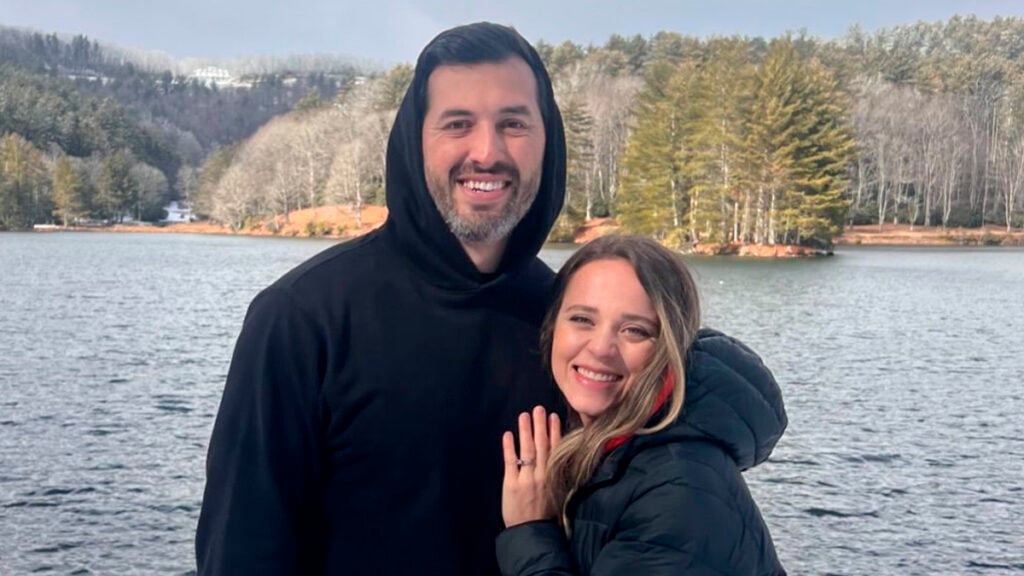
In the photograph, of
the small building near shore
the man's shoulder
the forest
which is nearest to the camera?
the man's shoulder

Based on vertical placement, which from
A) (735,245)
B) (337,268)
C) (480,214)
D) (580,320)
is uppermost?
(480,214)

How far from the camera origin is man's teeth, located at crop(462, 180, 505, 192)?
99.2 inches

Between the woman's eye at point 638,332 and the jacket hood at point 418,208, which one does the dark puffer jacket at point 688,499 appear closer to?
the woman's eye at point 638,332

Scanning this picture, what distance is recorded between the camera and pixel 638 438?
222 cm

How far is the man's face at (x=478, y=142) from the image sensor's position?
8.17ft

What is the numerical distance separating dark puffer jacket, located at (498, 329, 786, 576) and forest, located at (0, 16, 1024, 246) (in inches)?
1869

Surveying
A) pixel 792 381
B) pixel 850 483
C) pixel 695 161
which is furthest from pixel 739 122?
pixel 850 483

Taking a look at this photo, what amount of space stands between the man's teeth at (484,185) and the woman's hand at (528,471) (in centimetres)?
59

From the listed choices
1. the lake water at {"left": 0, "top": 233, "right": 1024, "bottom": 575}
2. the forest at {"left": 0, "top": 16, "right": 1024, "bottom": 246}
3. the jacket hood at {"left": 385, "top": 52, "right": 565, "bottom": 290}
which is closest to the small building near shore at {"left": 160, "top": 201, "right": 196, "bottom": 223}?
the forest at {"left": 0, "top": 16, "right": 1024, "bottom": 246}

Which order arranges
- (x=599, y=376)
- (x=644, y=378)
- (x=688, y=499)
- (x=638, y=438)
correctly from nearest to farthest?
(x=688, y=499)
(x=638, y=438)
(x=644, y=378)
(x=599, y=376)

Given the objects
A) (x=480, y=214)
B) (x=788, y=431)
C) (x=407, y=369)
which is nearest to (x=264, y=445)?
(x=407, y=369)

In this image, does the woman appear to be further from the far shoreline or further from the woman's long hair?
the far shoreline

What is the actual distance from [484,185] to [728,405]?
2.77 feet

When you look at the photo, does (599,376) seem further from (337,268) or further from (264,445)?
(264,445)
